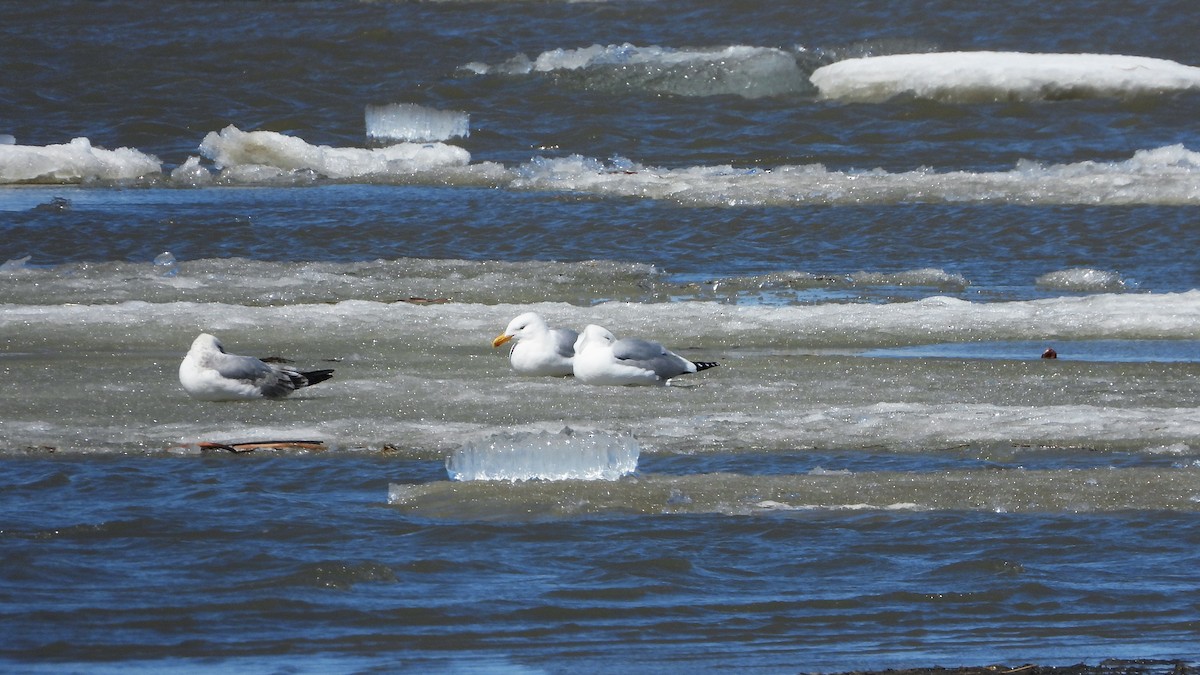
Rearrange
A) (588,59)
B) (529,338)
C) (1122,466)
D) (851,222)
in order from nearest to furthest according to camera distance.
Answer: (1122,466) < (529,338) < (851,222) < (588,59)

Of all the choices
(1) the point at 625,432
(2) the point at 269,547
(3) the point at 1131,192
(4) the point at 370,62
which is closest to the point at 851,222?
Result: (3) the point at 1131,192

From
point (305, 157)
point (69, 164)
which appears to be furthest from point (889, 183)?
point (69, 164)

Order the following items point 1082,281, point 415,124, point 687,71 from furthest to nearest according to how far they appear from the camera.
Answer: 1. point 687,71
2. point 415,124
3. point 1082,281

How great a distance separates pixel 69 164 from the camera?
14.2 m

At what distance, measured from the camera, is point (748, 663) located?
377 centimetres

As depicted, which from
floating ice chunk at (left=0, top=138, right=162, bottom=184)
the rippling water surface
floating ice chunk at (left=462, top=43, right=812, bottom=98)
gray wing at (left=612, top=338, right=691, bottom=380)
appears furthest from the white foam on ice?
gray wing at (left=612, top=338, right=691, bottom=380)

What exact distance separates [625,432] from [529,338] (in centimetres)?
128

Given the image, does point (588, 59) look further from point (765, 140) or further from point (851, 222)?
point (851, 222)

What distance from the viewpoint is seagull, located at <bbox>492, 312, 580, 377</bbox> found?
275 inches

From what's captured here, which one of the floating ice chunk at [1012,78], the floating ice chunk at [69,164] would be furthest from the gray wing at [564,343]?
the floating ice chunk at [1012,78]

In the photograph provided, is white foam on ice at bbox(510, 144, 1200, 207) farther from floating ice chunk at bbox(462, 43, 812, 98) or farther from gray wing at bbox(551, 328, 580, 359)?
gray wing at bbox(551, 328, 580, 359)

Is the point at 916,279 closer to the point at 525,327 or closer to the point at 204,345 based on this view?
the point at 525,327

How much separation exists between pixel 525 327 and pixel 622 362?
0.50 metres

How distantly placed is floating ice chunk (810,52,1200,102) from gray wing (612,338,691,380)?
11166 mm
